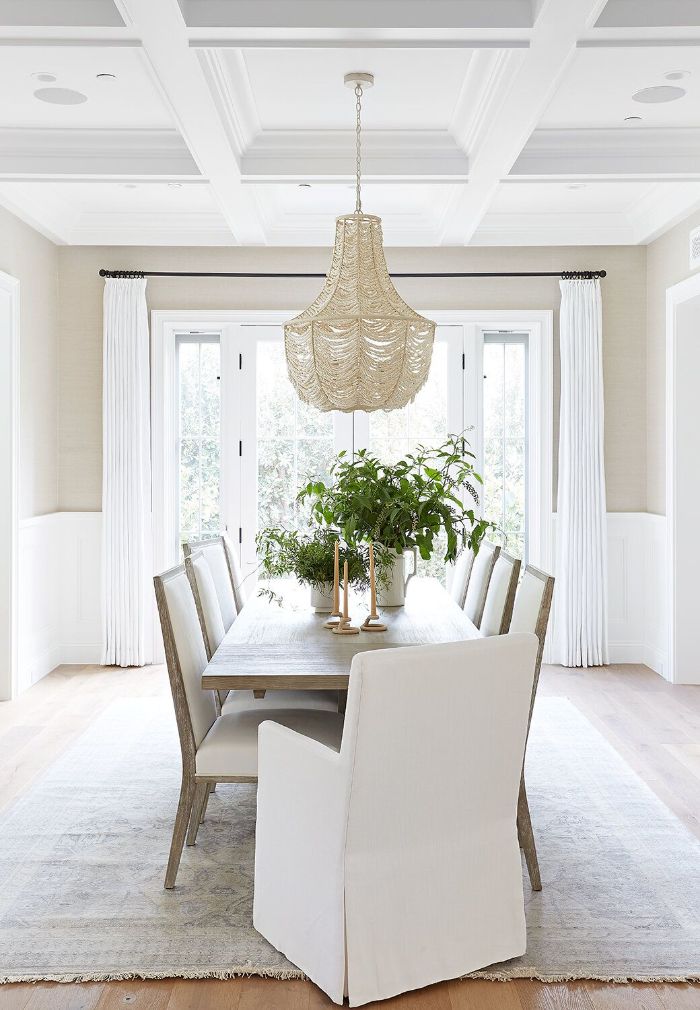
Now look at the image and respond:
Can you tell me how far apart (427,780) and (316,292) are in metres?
4.25

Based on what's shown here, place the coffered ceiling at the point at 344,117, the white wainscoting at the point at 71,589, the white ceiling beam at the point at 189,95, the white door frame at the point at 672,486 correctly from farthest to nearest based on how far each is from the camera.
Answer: the white wainscoting at the point at 71,589 < the white door frame at the point at 672,486 < the coffered ceiling at the point at 344,117 < the white ceiling beam at the point at 189,95

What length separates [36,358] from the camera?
5.46 metres

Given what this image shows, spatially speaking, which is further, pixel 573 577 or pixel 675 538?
pixel 573 577

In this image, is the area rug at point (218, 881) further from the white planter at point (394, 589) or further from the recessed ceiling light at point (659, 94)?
the recessed ceiling light at point (659, 94)

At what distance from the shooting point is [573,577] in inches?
226

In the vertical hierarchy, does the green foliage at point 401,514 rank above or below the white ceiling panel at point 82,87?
below

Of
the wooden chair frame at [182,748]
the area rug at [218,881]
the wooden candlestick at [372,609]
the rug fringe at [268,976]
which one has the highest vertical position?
the wooden candlestick at [372,609]

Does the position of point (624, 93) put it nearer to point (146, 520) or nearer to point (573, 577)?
point (573, 577)

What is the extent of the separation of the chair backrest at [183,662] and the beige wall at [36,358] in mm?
2705

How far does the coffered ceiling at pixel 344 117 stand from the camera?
9.62 feet

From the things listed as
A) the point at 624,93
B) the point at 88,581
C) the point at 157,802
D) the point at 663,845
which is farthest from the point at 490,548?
the point at 88,581

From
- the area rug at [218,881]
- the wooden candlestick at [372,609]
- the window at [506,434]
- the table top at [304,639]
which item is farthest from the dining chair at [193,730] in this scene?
the window at [506,434]

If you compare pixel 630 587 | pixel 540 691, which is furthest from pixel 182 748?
pixel 630 587

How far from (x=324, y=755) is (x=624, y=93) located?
3.03 m
